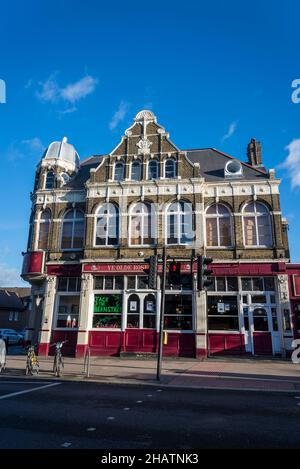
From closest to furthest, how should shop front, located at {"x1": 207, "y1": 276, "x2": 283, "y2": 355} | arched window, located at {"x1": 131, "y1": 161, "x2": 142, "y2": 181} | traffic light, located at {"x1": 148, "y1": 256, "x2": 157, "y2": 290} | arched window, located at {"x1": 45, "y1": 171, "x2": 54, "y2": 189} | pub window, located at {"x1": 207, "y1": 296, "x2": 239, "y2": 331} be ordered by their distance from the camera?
traffic light, located at {"x1": 148, "y1": 256, "x2": 157, "y2": 290}
shop front, located at {"x1": 207, "y1": 276, "x2": 283, "y2": 355}
pub window, located at {"x1": 207, "y1": 296, "x2": 239, "y2": 331}
arched window, located at {"x1": 131, "y1": 161, "x2": 142, "y2": 181}
arched window, located at {"x1": 45, "y1": 171, "x2": 54, "y2": 189}

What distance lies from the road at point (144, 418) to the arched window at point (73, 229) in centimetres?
1184

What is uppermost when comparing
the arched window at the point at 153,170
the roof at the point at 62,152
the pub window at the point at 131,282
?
the roof at the point at 62,152

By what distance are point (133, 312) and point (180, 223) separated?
572 cm

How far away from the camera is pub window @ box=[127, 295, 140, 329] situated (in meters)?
19.3

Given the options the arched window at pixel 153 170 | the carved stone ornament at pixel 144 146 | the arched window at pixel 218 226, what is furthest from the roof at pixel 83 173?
the arched window at pixel 218 226

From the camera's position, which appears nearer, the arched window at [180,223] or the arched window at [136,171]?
the arched window at [180,223]

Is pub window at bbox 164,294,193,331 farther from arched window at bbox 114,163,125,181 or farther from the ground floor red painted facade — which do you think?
arched window at bbox 114,163,125,181

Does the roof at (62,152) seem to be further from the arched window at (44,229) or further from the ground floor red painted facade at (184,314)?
the ground floor red painted facade at (184,314)

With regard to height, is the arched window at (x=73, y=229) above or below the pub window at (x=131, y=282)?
above

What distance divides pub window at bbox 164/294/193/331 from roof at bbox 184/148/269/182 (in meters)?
7.49

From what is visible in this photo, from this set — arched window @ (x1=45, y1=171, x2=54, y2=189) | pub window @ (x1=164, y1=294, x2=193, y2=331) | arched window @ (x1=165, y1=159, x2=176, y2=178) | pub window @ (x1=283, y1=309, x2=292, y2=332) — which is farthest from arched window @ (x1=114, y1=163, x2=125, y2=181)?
pub window @ (x1=283, y1=309, x2=292, y2=332)

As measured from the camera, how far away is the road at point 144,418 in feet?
18.0

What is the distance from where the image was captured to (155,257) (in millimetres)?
12383
